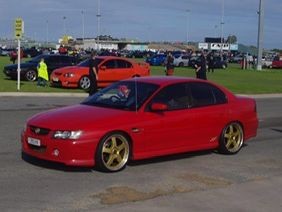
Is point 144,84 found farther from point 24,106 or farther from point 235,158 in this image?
point 24,106

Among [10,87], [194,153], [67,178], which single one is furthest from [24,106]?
[67,178]

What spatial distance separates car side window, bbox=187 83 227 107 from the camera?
33.9 feet

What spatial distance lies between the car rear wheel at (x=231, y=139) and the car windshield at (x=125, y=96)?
175 cm

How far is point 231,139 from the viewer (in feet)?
36.0

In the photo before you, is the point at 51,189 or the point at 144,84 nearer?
the point at 51,189

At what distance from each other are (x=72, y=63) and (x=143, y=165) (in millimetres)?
23446

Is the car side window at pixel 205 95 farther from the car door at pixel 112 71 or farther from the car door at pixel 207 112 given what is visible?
the car door at pixel 112 71

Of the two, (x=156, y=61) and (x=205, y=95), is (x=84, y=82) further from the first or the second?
(x=156, y=61)

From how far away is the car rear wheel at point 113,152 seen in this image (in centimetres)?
878

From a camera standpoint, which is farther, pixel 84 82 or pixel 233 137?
pixel 84 82

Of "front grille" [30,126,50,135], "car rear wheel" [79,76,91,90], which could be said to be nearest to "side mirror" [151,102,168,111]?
"front grille" [30,126,50,135]

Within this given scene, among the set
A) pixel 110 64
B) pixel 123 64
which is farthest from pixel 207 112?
pixel 123 64

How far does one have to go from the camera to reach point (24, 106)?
19703 mm

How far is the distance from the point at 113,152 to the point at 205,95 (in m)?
2.41
